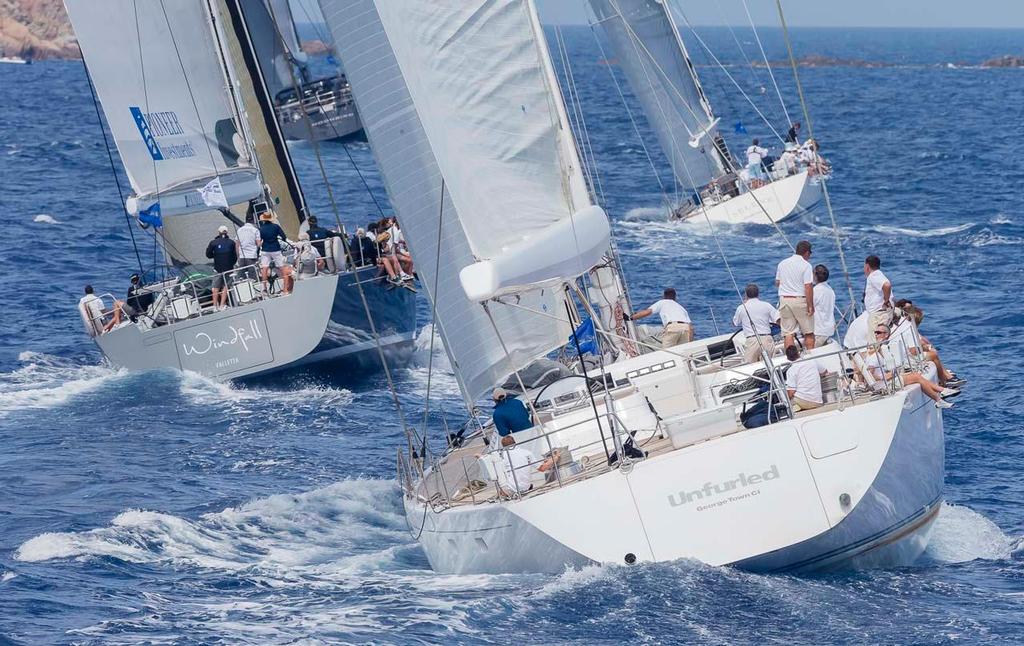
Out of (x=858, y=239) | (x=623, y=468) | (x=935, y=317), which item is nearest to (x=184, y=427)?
(x=623, y=468)

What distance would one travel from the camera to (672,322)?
18562 millimetres

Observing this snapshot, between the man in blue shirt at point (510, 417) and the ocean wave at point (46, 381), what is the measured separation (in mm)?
10361

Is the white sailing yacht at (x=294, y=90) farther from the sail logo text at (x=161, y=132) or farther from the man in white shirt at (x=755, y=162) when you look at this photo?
the sail logo text at (x=161, y=132)

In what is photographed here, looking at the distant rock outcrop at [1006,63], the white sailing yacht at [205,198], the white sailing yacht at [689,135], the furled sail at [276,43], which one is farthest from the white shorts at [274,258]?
the distant rock outcrop at [1006,63]

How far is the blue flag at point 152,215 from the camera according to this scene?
2595 centimetres

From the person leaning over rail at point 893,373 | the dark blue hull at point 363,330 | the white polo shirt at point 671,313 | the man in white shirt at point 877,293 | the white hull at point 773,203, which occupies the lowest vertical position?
the person leaning over rail at point 893,373

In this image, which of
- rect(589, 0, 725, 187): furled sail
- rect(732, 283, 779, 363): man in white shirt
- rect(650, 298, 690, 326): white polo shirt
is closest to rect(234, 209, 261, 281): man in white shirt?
rect(650, 298, 690, 326): white polo shirt

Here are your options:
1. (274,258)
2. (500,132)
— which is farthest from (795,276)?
(274,258)

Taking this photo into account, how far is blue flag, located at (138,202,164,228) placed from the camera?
85.1 ft

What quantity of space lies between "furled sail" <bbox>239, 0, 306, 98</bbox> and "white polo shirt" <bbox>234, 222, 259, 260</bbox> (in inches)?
826

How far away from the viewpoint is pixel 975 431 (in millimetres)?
20141

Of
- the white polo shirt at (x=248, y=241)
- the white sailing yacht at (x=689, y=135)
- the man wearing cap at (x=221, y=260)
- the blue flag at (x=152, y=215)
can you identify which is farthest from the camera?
the white sailing yacht at (x=689, y=135)

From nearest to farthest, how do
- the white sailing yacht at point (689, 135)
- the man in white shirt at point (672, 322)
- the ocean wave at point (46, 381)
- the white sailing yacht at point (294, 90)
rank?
the man in white shirt at point (672, 322), the ocean wave at point (46, 381), the white sailing yacht at point (689, 135), the white sailing yacht at point (294, 90)

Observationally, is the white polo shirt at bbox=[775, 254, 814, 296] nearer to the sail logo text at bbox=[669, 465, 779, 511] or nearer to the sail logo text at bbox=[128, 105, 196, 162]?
the sail logo text at bbox=[669, 465, 779, 511]
